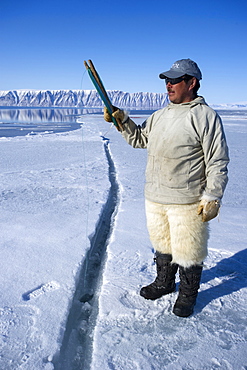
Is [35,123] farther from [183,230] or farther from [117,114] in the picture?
[183,230]

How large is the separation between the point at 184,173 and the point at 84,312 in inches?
47.9

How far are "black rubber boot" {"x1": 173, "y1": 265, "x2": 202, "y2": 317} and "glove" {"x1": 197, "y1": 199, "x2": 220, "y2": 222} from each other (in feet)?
1.36

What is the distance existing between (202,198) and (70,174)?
481cm

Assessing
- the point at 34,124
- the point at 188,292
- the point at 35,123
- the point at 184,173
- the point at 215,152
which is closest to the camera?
the point at 215,152

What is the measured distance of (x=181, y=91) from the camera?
6.20 feet

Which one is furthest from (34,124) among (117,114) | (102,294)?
(102,294)

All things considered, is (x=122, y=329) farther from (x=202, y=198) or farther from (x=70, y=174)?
(x=70, y=174)

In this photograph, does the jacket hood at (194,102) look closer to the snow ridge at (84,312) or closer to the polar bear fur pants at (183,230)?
the polar bear fur pants at (183,230)

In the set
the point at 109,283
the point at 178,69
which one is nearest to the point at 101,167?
the point at 109,283

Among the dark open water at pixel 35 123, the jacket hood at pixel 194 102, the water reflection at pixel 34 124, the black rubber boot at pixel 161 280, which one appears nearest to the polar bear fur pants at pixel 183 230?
the black rubber boot at pixel 161 280

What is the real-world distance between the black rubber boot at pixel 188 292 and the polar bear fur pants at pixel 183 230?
66mm

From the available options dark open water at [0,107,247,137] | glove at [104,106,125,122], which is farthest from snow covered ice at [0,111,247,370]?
dark open water at [0,107,247,137]

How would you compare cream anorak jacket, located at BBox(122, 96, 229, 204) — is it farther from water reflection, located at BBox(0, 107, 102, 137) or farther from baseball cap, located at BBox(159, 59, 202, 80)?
water reflection, located at BBox(0, 107, 102, 137)

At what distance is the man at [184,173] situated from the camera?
1.81 metres
